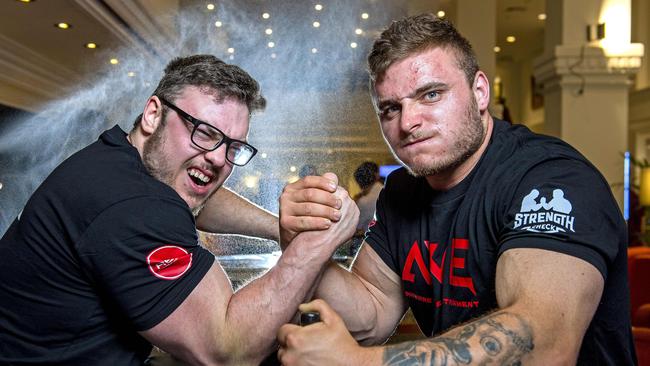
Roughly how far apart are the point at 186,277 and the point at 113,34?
227cm

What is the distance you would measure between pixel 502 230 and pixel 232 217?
2.98 feet

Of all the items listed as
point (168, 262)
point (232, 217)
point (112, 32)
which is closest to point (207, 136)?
point (168, 262)

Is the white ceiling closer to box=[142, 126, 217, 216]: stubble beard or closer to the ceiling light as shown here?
the ceiling light

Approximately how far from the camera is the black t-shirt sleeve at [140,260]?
0.93m

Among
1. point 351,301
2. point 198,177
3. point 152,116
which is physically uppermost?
point 152,116

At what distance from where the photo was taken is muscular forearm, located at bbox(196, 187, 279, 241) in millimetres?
1673

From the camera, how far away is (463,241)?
1.05 m

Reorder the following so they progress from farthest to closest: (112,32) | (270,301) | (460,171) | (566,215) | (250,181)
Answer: (112,32) → (250,181) → (460,171) → (270,301) → (566,215)

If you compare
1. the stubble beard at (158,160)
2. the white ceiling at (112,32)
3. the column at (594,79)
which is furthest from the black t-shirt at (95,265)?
the column at (594,79)

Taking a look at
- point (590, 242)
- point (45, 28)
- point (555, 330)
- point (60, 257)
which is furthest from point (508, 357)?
point (45, 28)

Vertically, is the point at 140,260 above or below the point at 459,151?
below

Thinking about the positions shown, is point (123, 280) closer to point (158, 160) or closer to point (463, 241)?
point (158, 160)

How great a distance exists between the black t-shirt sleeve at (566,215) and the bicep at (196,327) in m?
0.42

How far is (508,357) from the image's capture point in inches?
30.0
